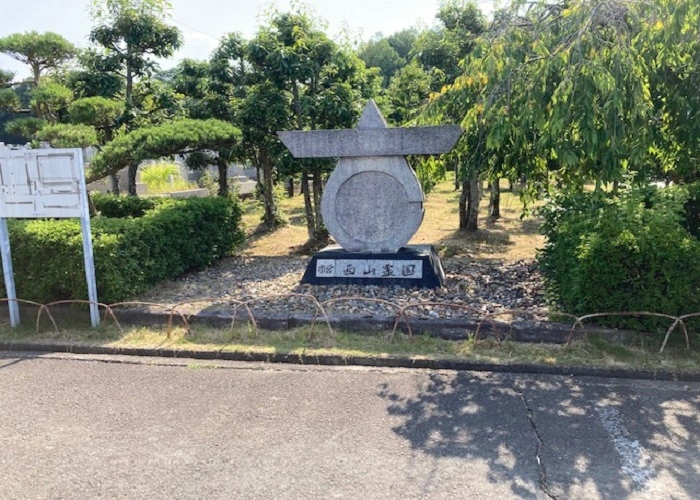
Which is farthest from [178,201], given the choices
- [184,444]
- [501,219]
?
[501,219]

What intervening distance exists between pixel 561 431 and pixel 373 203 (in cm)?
392

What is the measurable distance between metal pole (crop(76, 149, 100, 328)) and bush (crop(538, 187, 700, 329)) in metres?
4.59

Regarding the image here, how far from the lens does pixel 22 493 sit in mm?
2932

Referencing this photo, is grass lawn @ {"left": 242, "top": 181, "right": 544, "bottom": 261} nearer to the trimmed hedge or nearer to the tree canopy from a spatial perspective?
the trimmed hedge

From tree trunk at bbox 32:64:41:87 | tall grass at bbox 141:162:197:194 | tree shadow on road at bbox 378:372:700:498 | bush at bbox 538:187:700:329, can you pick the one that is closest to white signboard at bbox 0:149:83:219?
tree shadow on road at bbox 378:372:700:498

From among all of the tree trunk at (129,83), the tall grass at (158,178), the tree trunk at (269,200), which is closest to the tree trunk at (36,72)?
the tree trunk at (129,83)

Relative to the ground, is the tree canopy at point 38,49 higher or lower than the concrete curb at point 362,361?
higher

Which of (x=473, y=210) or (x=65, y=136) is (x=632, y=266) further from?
(x=473, y=210)

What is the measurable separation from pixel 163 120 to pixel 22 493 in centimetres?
940

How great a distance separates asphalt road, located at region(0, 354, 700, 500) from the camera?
2914 millimetres

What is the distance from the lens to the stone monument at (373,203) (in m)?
6.39

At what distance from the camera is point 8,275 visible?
18.5 feet

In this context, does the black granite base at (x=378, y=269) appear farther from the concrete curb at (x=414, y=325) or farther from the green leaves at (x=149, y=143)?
the green leaves at (x=149, y=143)

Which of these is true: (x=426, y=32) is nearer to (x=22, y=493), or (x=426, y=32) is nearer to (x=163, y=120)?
(x=163, y=120)
